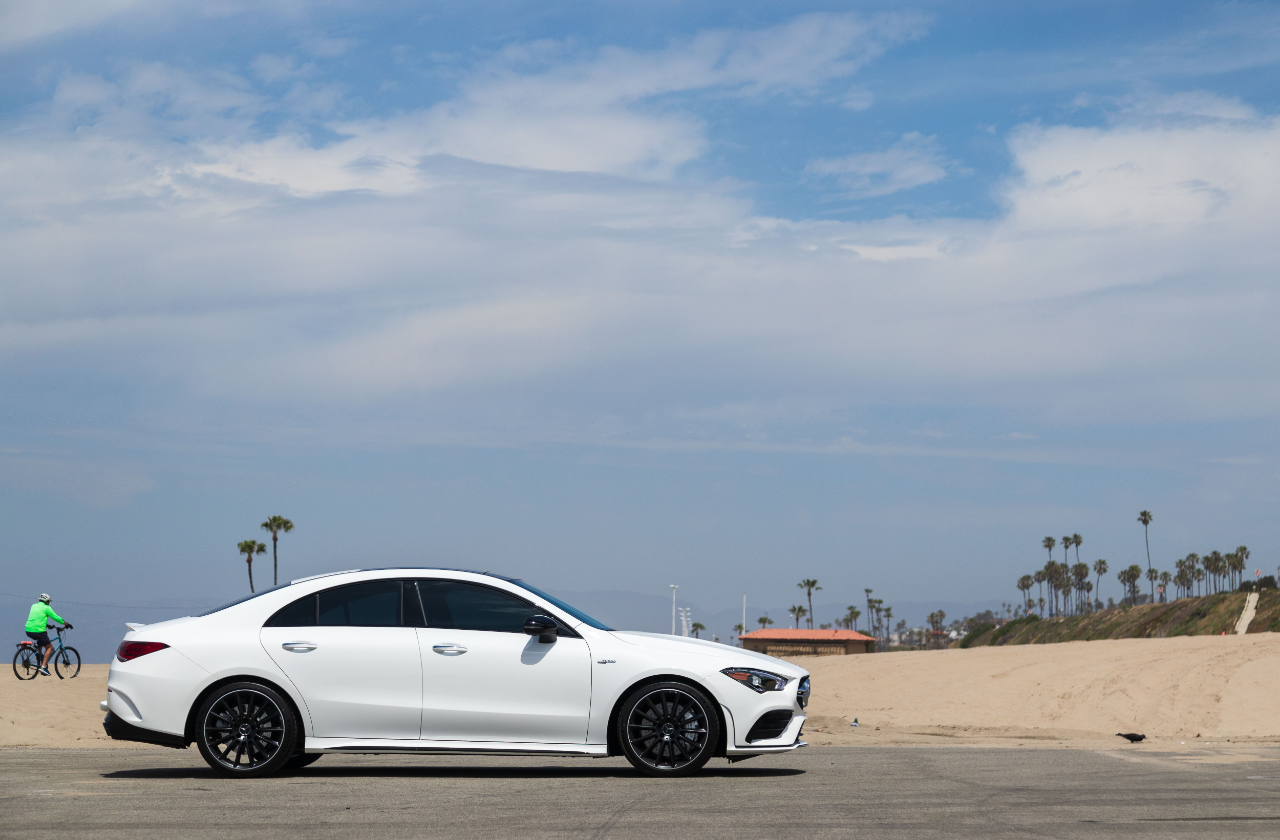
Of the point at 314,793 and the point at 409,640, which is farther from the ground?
the point at 409,640

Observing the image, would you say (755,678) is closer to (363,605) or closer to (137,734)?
(363,605)

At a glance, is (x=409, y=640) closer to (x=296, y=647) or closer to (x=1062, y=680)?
(x=296, y=647)

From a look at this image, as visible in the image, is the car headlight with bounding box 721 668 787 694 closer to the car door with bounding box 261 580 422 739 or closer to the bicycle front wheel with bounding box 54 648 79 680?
the car door with bounding box 261 580 422 739

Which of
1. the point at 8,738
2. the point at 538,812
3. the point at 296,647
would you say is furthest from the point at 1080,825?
the point at 8,738

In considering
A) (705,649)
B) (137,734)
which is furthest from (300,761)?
(705,649)

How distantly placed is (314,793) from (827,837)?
3793 millimetres

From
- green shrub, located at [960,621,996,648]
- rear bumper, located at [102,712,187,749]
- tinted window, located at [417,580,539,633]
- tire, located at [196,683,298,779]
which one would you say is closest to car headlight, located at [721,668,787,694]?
tinted window, located at [417,580,539,633]

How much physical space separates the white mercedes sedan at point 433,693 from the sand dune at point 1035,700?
6297 mm

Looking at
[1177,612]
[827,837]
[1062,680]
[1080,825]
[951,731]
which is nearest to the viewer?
[827,837]

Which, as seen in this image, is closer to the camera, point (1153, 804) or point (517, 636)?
point (1153, 804)

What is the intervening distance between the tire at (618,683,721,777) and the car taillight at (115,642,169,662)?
144 inches

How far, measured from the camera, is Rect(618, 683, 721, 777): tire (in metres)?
9.66

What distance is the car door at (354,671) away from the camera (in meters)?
9.62

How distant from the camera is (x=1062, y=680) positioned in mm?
27391
